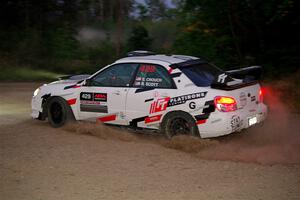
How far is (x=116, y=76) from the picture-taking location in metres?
10.3

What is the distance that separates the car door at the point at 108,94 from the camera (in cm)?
1011

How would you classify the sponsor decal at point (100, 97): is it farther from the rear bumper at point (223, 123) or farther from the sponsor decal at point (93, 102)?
the rear bumper at point (223, 123)

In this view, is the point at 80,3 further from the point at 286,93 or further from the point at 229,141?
the point at 229,141

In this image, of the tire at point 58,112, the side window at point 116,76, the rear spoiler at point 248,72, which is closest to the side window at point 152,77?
the side window at point 116,76

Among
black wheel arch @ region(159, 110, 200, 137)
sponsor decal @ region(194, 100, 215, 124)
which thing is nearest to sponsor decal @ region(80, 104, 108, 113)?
black wheel arch @ region(159, 110, 200, 137)

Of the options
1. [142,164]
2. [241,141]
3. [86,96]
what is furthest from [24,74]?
[142,164]

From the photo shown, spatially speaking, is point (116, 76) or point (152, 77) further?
point (116, 76)

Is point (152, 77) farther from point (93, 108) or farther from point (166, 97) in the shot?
point (93, 108)

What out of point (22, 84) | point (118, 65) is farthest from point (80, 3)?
point (118, 65)

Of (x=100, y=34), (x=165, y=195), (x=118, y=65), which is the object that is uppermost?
(x=100, y=34)

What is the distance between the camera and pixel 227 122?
356 inches

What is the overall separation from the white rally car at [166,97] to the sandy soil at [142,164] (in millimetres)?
291

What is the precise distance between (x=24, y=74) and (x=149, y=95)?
14.2 meters

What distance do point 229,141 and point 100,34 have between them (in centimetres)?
1795
